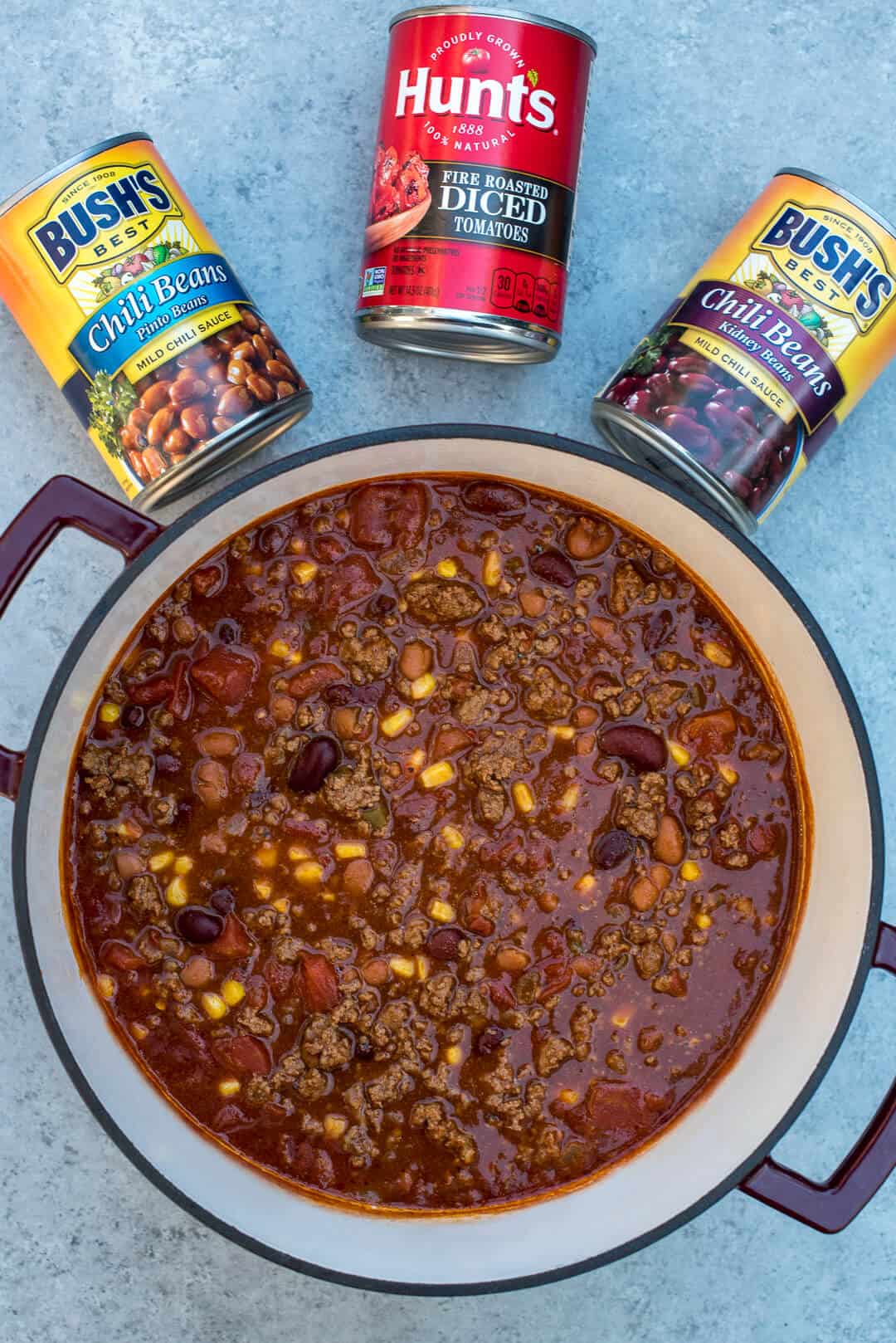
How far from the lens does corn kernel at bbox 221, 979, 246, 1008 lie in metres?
1.89

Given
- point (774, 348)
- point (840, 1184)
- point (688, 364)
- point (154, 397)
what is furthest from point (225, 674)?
point (840, 1184)

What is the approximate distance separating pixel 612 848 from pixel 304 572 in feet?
2.22

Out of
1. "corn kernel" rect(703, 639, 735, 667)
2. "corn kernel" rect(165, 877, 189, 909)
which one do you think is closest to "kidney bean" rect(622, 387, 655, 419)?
"corn kernel" rect(703, 639, 735, 667)

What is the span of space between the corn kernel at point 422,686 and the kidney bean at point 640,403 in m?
0.53

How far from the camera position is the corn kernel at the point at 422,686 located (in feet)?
6.11

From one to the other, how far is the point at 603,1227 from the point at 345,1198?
1.41 ft

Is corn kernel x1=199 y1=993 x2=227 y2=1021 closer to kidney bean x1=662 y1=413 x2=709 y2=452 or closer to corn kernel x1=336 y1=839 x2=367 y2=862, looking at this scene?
corn kernel x1=336 y1=839 x2=367 y2=862

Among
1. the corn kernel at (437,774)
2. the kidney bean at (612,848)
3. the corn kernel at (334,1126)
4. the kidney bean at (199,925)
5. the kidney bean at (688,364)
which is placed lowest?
the corn kernel at (334,1126)

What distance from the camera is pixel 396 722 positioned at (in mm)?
1867

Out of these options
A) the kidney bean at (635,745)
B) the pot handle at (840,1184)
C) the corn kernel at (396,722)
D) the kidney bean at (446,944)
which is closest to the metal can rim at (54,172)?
the corn kernel at (396,722)

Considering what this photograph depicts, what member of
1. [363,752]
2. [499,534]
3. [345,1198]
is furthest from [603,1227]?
[499,534]

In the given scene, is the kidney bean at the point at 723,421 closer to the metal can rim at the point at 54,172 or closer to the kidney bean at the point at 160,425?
the kidney bean at the point at 160,425

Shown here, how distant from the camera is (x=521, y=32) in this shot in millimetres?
1711

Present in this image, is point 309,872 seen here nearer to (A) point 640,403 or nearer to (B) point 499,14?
(A) point 640,403
